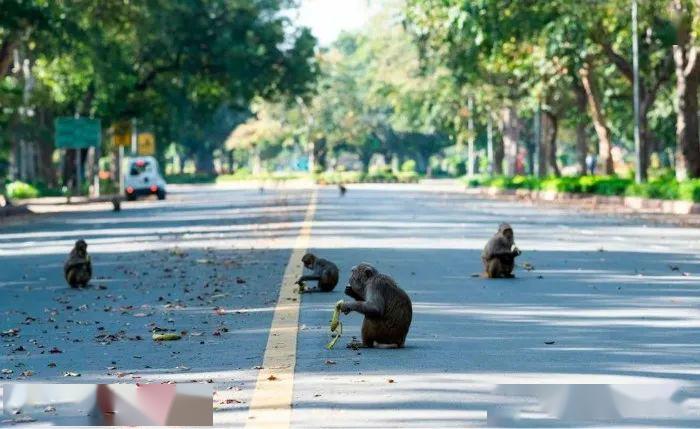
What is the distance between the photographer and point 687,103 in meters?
51.7

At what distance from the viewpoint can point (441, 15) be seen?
51812 mm

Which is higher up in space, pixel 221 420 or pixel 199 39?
pixel 199 39

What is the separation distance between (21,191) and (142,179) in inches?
218

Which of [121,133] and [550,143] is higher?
[121,133]

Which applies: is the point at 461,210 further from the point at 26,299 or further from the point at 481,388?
the point at 481,388

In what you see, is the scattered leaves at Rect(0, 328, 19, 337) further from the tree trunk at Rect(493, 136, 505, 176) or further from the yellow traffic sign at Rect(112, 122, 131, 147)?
the tree trunk at Rect(493, 136, 505, 176)

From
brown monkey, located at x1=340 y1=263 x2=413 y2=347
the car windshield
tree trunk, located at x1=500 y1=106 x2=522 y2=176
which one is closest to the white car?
the car windshield

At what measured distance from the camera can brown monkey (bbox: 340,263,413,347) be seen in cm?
1210

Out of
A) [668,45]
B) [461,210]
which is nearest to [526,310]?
[461,210]

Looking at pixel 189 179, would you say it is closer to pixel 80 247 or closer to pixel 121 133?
pixel 121 133

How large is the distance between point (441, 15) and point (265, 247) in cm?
2389

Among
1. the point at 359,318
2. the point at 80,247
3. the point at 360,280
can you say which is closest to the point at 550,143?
the point at 80,247

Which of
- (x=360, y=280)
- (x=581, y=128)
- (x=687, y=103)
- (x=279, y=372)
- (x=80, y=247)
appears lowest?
(x=279, y=372)

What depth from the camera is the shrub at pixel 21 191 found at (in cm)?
6844
